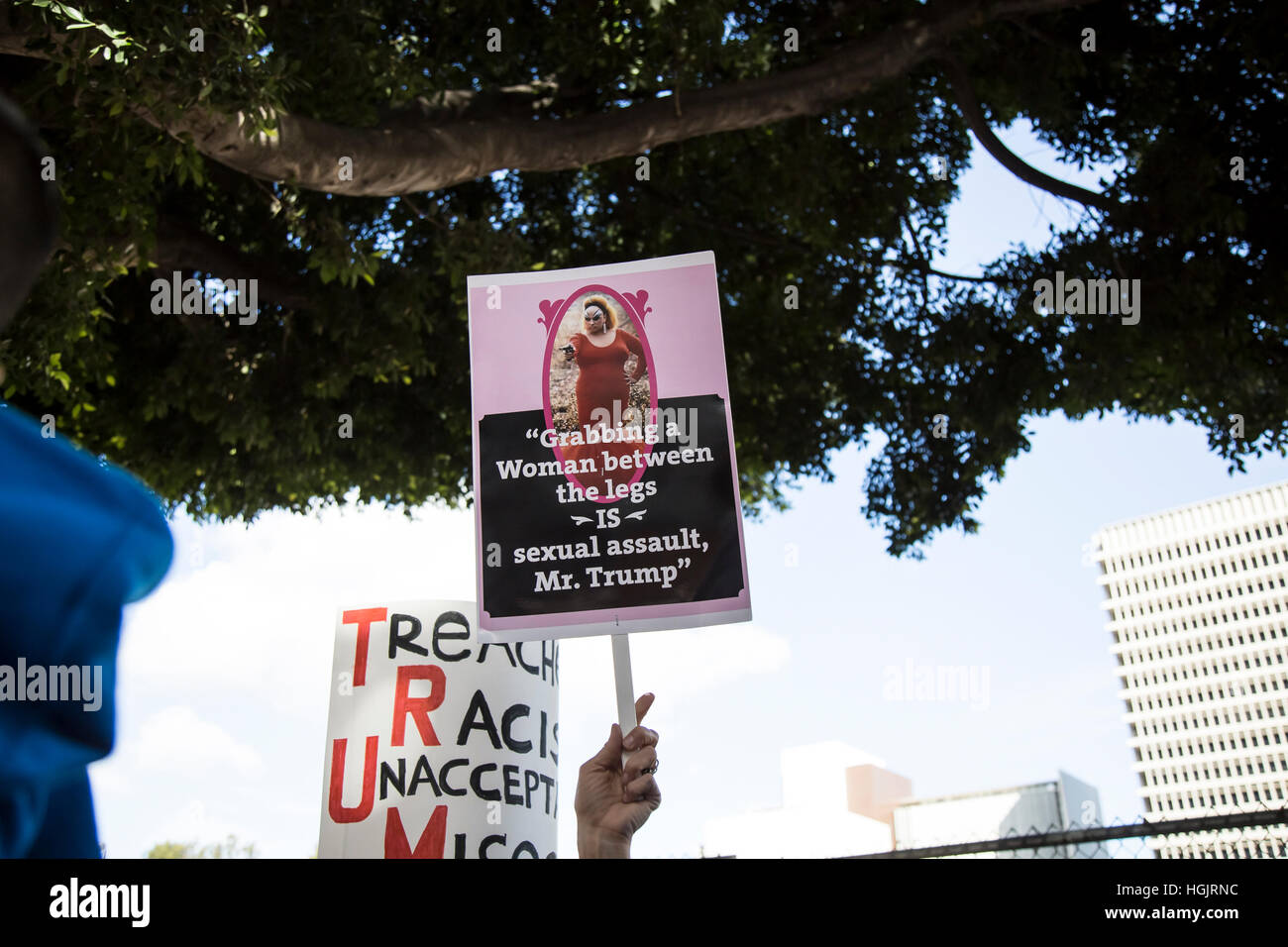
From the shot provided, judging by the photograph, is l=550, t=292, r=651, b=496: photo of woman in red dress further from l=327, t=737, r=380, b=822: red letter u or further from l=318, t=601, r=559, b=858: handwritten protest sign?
l=327, t=737, r=380, b=822: red letter u

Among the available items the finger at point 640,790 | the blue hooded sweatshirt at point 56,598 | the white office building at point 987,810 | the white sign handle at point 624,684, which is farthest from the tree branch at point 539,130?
the white office building at point 987,810

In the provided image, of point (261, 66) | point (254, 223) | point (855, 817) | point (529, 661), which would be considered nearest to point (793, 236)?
point (254, 223)

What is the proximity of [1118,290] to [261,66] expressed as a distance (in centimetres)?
659

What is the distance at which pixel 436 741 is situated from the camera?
4668mm

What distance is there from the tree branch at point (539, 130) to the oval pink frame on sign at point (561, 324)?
296cm

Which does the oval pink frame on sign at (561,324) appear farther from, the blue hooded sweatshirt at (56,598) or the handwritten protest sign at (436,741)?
Answer: the blue hooded sweatshirt at (56,598)

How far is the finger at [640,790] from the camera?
9.77ft

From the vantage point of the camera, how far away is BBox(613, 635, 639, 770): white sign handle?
3196 mm

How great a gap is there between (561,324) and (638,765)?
1412 millimetres

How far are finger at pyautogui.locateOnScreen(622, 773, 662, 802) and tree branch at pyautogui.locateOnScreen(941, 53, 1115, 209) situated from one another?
Result: 8.00 meters

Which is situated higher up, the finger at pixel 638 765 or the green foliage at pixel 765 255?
the green foliage at pixel 765 255

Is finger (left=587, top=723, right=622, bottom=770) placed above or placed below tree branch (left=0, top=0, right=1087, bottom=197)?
below

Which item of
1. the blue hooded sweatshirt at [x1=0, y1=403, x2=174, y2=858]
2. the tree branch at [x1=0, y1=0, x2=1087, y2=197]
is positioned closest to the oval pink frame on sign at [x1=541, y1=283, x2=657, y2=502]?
the blue hooded sweatshirt at [x1=0, y1=403, x2=174, y2=858]

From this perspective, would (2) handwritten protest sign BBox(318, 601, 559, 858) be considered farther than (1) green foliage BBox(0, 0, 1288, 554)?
No
